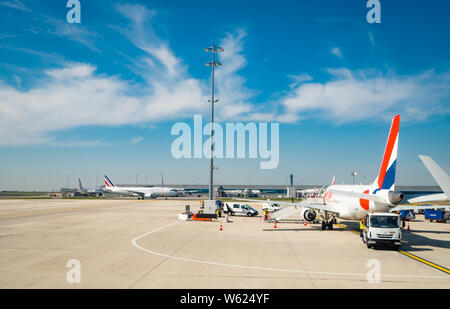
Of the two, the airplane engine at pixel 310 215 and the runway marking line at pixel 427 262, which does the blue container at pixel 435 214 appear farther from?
the runway marking line at pixel 427 262

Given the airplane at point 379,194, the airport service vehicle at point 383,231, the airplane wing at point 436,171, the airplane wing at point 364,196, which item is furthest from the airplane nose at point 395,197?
the airplane wing at point 436,171

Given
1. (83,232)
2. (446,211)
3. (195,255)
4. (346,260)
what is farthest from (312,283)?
(446,211)

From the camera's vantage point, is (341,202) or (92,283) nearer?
(92,283)

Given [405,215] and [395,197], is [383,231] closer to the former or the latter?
[395,197]

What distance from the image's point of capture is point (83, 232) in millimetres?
27109

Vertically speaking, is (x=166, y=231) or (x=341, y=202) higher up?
(x=341, y=202)

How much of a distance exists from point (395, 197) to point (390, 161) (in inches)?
116

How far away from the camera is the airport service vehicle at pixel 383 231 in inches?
784

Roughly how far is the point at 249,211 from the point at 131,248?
29180mm

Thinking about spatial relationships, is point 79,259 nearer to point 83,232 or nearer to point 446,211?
point 83,232

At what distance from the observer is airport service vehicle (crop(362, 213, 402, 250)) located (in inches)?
784

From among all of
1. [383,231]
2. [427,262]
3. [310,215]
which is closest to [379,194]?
[383,231]

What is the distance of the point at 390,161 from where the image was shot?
23.1 meters

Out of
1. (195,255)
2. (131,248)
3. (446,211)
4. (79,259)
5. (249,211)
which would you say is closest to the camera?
(79,259)
